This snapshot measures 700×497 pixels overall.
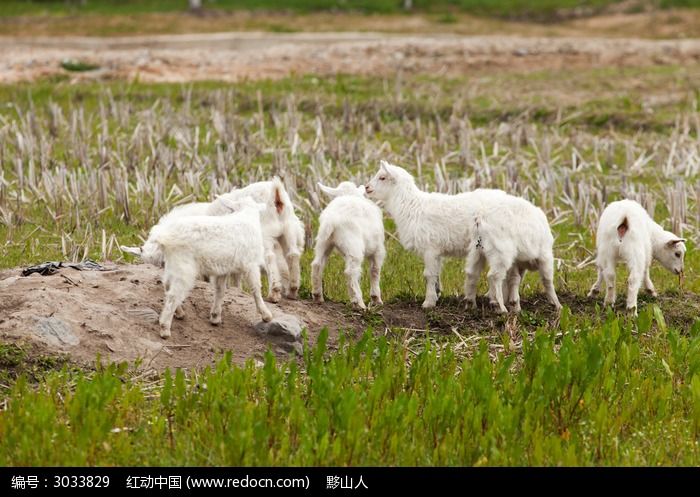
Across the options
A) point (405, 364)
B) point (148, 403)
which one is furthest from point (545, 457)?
point (148, 403)

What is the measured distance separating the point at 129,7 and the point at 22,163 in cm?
3452

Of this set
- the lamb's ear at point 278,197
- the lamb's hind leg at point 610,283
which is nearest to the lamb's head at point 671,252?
the lamb's hind leg at point 610,283

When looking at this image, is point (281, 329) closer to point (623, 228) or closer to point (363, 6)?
point (623, 228)

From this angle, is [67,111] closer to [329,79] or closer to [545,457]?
[329,79]

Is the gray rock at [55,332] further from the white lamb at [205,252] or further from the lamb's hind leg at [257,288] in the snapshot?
the lamb's hind leg at [257,288]

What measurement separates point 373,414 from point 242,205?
10.4 feet

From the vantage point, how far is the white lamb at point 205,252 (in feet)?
33.2

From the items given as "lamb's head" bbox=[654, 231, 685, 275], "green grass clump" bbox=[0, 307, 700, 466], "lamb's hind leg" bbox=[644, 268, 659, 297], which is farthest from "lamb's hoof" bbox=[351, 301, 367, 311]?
"lamb's head" bbox=[654, 231, 685, 275]

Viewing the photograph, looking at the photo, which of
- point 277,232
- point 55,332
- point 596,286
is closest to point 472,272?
point 596,286

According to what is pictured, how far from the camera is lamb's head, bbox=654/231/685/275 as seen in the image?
1270cm

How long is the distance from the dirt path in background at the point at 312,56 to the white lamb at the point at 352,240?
17350mm

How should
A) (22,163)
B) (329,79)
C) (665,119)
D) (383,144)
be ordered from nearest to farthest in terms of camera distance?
(22,163)
(383,144)
(665,119)
(329,79)

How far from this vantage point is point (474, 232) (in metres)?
11.6

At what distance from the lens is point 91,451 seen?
25.6 ft
